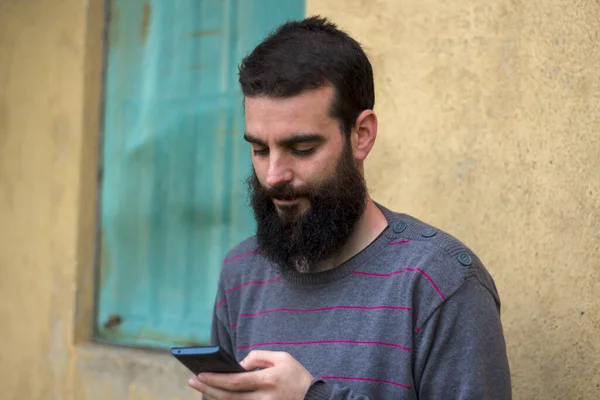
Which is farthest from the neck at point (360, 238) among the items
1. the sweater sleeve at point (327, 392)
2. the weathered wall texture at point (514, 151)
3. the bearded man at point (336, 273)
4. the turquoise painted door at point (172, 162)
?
the turquoise painted door at point (172, 162)

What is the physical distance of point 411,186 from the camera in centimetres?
338

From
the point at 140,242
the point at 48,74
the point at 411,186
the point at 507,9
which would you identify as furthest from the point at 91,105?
the point at 507,9

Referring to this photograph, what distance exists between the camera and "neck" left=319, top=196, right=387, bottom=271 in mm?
2557

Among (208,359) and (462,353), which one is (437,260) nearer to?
(462,353)

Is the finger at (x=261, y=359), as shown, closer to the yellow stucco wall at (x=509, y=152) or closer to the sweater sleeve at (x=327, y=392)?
the sweater sleeve at (x=327, y=392)

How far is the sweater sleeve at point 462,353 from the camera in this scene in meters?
2.24

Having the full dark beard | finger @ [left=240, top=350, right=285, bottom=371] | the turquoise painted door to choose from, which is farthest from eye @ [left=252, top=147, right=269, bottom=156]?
the turquoise painted door

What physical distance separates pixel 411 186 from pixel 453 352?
3.97 ft

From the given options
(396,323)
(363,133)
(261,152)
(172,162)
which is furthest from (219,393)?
A: (172,162)

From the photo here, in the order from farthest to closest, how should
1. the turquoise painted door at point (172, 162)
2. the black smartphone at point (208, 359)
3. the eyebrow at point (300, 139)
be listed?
the turquoise painted door at point (172, 162) → the eyebrow at point (300, 139) → the black smartphone at point (208, 359)

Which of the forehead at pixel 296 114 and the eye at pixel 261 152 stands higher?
the forehead at pixel 296 114

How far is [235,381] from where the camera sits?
6.98 ft

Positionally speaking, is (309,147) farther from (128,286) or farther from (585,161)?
(128,286)

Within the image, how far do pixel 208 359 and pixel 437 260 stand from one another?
2.29ft
